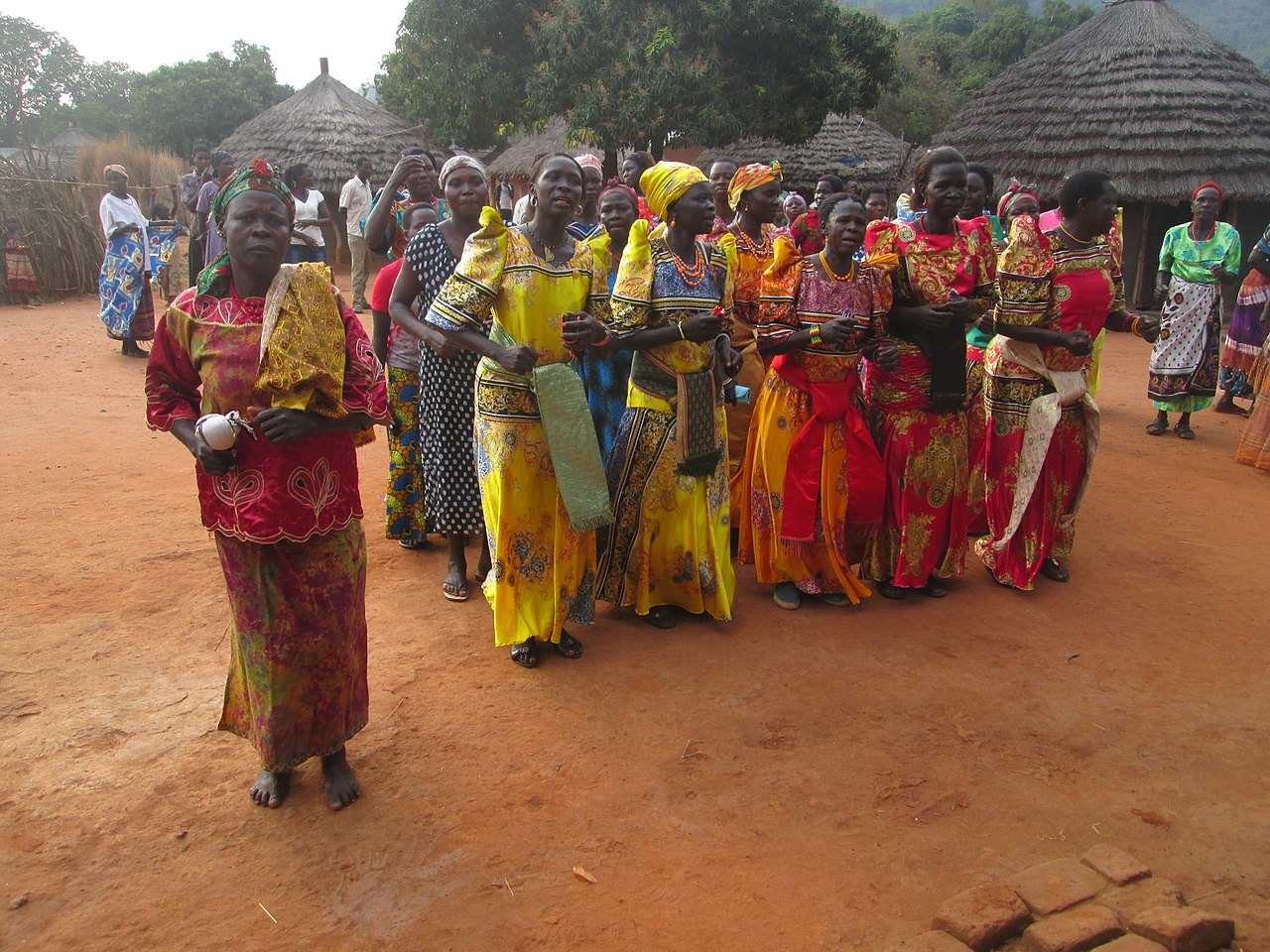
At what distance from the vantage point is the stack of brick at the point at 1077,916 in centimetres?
232

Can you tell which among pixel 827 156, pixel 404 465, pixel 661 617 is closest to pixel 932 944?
pixel 661 617

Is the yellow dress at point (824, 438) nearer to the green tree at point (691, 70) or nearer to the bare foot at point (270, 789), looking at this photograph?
the bare foot at point (270, 789)

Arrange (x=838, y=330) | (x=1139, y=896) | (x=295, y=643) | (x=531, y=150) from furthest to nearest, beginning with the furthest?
(x=531, y=150)
(x=838, y=330)
(x=295, y=643)
(x=1139, y=896)

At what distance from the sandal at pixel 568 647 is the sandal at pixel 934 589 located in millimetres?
1839

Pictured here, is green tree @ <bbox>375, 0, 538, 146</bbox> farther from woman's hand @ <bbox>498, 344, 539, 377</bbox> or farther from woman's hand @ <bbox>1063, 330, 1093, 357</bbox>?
woman's hand @ <bbox>498, 344, 539, 377</bbox>

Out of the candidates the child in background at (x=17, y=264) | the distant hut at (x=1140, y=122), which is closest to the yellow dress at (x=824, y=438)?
the distant hut at (x=1140, y=122)

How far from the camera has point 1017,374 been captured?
4.77 m

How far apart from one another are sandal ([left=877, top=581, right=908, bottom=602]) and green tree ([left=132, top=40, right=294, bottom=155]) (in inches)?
1216

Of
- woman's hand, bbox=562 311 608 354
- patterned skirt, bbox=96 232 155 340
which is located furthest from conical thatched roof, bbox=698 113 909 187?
woman's hand, bbox=562 311 608 354

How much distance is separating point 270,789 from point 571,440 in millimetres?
1613

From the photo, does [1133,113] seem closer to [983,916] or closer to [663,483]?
[663,483]

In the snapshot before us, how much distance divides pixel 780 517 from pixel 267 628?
254 cm

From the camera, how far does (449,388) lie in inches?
175

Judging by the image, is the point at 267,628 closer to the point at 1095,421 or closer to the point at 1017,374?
the point at 1017,374
